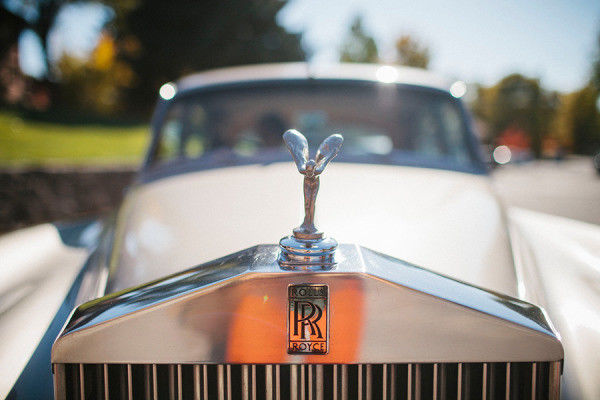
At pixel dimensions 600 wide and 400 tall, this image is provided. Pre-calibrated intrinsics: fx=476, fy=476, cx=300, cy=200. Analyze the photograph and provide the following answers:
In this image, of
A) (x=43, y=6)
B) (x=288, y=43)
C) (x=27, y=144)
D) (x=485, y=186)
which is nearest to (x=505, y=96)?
(x=288, y=43)

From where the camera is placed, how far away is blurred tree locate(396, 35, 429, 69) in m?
29.2

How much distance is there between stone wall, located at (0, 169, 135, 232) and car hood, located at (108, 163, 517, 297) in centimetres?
510

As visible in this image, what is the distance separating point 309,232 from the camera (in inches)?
43.4

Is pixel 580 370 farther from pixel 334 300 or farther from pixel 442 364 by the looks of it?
pixel 334 300

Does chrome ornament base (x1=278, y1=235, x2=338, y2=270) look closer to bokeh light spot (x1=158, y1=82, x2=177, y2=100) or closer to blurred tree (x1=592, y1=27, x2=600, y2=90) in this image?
bokeh light spot (x1=158, y1=82, x2=177, y2=100)

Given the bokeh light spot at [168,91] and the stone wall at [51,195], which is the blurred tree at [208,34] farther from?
the bokeh light spot at [168,91]

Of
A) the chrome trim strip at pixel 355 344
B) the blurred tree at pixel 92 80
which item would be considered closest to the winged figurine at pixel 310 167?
the chrome trim strip at pixel 355 344

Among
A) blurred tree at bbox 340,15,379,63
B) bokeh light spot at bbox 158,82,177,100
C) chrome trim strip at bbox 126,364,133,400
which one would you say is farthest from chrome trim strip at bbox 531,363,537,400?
blurred tree at bbox 340,15,379,63

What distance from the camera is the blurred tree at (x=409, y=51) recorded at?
29.2 meters

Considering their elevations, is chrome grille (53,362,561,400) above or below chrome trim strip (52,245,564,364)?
below

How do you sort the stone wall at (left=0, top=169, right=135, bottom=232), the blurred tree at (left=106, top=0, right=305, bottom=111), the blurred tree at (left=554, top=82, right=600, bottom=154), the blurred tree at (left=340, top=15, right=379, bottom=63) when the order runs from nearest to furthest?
1. the stone wall at (left=0, top=169, right=135, bottom=232)
2. the blurred tree at (left=106, top=0, right=305, bottom=111)
3. the blurred tree at (left=340, top=15, right=379, bottom=63)
4. the blurred tree at (left=554, top=82, right=600, bottom=154)

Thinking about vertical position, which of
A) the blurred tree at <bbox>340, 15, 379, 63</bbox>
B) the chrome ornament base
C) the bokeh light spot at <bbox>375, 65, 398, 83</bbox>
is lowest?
the chrome ornament base

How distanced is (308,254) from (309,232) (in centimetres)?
6

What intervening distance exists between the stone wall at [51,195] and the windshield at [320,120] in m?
4.41
